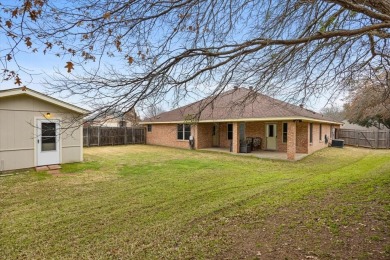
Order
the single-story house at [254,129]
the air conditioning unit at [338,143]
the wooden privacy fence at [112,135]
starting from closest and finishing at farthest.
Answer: the single-story house at [254,129], the wooden privacy fence at [112,135], the air conditioning unit at [338,143]

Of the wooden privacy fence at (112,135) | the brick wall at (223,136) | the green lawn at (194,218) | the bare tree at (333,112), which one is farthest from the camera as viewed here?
the wooden privacy fence at (112,135)

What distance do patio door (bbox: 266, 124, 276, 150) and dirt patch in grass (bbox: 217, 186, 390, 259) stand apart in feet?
40.4

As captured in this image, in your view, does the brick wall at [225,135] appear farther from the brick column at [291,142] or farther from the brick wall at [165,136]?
the brick column at [291,142]

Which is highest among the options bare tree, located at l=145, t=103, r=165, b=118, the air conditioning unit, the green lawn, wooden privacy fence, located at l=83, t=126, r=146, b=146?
bare tree, located at l=145, t=103, r=165, b=118

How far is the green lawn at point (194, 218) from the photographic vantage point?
140 inches

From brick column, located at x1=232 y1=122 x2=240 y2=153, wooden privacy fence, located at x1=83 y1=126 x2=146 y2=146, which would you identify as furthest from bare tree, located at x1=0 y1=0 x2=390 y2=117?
wooden privacy fence, located at x1=83 y1=126 x2=146 y2=146

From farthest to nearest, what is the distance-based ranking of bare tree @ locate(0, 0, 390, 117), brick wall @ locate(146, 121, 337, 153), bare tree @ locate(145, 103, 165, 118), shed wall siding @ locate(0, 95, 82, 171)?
1. brick wall @ locate(146, 121, 337, 153)
2. shed wall siding @ locate(0, 95, 82, 171)
3. bare tree @ locate(145, 103, 165, 118)
4. bare tree @ locate(0, 0, 390, 117)

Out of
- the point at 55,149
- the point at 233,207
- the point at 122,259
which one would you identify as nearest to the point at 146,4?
the point at 122,259

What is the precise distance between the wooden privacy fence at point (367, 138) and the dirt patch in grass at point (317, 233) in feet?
64.2

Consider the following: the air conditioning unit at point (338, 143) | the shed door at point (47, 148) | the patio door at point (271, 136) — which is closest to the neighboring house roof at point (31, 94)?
the shed door at point (47, 148)

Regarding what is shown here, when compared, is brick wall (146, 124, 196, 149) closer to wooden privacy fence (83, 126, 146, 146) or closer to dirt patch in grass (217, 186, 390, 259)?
wooden privacy fence (83, 126, 146, 146)

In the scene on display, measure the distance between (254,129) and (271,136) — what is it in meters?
1.30

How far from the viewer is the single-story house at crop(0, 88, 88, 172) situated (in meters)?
9.38

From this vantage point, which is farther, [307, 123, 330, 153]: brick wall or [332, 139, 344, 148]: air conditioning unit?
[332, 139, 344, 148]: air conditioning unit
